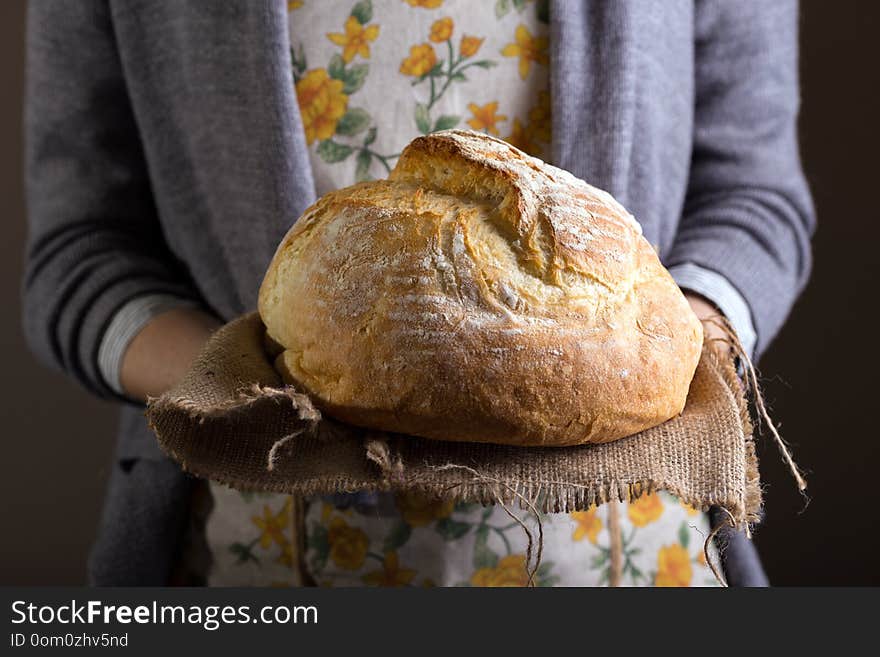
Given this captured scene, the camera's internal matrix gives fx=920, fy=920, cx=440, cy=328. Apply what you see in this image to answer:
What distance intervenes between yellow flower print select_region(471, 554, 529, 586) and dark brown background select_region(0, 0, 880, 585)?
2.45 feet

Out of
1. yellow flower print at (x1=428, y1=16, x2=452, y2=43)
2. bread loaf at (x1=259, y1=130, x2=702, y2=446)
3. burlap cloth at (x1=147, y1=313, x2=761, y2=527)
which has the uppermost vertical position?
yellow flower print at (x1=428, y1=16, x2=452, y2=43)

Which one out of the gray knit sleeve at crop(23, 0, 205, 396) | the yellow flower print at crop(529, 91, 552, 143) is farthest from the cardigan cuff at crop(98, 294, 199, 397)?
the yellow flower print at crop(529, 91, 552, 143)

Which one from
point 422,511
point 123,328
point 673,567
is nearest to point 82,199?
point 123,328

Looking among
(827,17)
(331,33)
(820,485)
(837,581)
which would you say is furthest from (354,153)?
(837,581)

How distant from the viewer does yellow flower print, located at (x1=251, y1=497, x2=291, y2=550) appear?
102 centimetres

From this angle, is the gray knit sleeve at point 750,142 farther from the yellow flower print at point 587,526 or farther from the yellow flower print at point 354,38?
the yellow flower print at point 354,38

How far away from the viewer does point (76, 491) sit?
1.90 metres

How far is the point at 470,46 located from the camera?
0.98 meters

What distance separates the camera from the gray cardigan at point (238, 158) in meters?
0.96

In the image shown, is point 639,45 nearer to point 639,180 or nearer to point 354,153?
point 639,180

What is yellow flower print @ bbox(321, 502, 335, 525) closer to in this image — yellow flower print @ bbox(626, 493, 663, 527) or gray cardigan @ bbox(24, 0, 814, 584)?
gray cardigan @ bbox(24, 0, 814, 584)

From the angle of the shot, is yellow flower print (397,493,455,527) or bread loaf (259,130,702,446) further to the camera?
yellow flower print (397,493,455,527)

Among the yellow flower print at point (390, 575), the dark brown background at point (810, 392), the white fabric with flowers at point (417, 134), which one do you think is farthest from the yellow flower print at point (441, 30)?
the dark brown background at point (810, 392)

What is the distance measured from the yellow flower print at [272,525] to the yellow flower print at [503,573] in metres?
0.22
